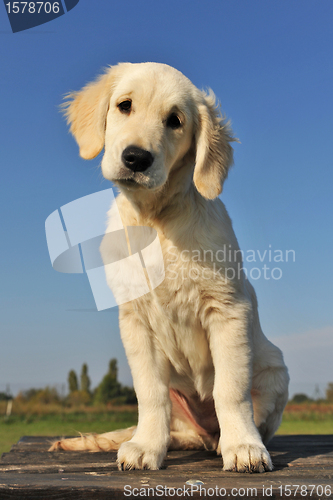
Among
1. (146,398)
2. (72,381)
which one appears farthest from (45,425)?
(146,398)

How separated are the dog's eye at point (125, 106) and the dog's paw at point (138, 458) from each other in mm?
2102

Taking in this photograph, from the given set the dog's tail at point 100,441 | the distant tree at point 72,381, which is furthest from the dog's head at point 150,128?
the distant tree at point 72,381

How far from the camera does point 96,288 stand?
3291 mm

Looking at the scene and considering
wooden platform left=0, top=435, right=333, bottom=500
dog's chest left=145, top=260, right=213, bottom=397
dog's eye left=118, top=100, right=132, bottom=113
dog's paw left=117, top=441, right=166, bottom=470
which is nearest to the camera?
wooden platform left=0, top=435, right=333, bottom=500

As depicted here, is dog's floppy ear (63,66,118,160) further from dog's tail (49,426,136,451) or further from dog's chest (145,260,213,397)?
dog's tail (49,426,136,451)

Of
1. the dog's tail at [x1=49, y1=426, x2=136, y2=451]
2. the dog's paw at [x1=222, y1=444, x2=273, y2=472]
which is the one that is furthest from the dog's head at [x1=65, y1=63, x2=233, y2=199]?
the dog's tail at [x1=49, y1=426, x2=136, y2=451]

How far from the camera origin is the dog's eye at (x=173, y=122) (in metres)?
2.89

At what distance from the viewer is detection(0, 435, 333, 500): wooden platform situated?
2090 mm

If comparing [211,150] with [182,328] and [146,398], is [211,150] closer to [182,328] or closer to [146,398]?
[182,328]

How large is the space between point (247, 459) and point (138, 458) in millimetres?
623

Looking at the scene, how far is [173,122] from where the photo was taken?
→ 9.55ft

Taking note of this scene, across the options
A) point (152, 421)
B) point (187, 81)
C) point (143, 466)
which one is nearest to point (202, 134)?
point (187, 81)

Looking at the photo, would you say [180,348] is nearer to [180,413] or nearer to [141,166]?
[180,413]

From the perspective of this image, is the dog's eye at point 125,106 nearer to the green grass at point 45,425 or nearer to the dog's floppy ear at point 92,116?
the dog's floppy ear at point 92,116
